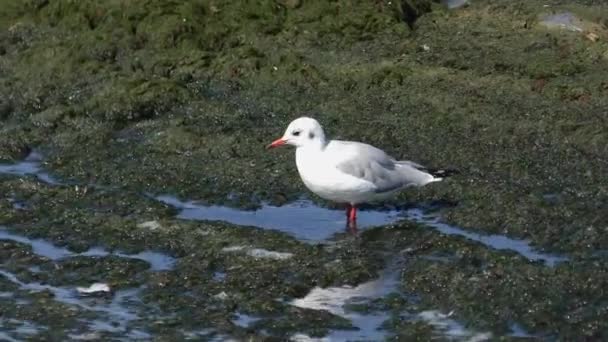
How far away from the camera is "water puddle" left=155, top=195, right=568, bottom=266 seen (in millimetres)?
9555

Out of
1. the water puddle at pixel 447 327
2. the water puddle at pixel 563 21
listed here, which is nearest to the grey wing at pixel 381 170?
the water puddle at pixel 447 327

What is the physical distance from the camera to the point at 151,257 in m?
Answer: 9.13

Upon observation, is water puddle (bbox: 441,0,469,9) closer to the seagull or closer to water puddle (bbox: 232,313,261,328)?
the seagull

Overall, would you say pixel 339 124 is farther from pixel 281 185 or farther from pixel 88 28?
pixel 88 28

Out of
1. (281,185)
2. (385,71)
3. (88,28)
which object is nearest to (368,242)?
(281,185)

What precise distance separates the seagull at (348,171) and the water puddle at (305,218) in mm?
159

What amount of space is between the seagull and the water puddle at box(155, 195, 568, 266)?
159mm

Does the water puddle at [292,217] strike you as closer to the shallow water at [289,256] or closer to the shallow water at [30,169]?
the shallow water at [289,256]

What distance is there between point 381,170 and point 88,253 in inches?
84.6

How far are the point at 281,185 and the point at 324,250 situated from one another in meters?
1.42

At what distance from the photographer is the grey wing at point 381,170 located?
9781 mm

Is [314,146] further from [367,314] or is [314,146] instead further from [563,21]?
[563,21]

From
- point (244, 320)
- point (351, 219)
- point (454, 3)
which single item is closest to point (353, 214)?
point (351, 219)

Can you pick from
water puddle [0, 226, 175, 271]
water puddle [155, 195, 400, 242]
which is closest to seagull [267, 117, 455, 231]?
water puddle [155, 195, 400, 242]
